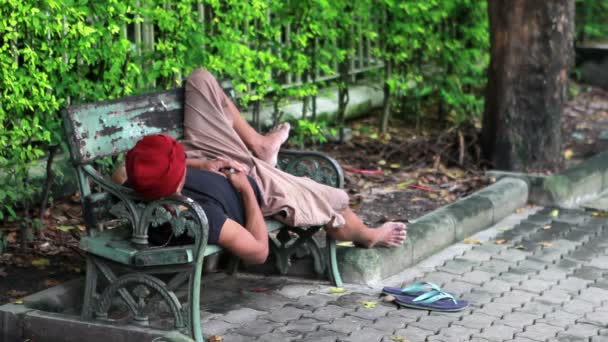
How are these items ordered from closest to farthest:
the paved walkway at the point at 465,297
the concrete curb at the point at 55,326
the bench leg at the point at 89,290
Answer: the concrete curb at the point at 55,326 → the bench leg at the point at 89,290 → the paved walkway at the point at 465,297

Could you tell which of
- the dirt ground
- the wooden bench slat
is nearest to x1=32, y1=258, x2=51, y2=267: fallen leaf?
the dirt ground

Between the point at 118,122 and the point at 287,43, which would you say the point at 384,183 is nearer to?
the point at 287,43

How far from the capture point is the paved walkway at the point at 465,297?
209 inches

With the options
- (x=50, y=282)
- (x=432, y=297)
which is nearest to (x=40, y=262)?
(x=50, y=282)

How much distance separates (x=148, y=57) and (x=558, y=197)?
3.34 meters

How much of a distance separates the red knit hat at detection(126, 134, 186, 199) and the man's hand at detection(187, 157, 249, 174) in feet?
1.93

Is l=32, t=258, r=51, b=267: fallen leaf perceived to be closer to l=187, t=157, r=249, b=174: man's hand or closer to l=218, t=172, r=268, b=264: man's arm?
l=187, t=157, r=249, b=174: man's hand

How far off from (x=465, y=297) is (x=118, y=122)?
2.10m

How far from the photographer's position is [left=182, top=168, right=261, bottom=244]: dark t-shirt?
16.4 feet

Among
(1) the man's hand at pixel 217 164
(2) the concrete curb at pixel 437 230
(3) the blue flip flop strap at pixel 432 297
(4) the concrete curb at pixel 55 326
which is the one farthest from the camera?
(2) the concrete curb at pixel 437 230

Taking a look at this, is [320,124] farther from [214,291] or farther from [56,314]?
[56,314]

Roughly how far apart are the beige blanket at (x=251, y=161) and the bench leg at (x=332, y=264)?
0.74 ft

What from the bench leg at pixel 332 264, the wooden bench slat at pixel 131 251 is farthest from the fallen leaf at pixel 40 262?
the bench leg at pixel 332 264

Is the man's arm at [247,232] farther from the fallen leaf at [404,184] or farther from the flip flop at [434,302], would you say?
the fallen leaf at [404,184]
